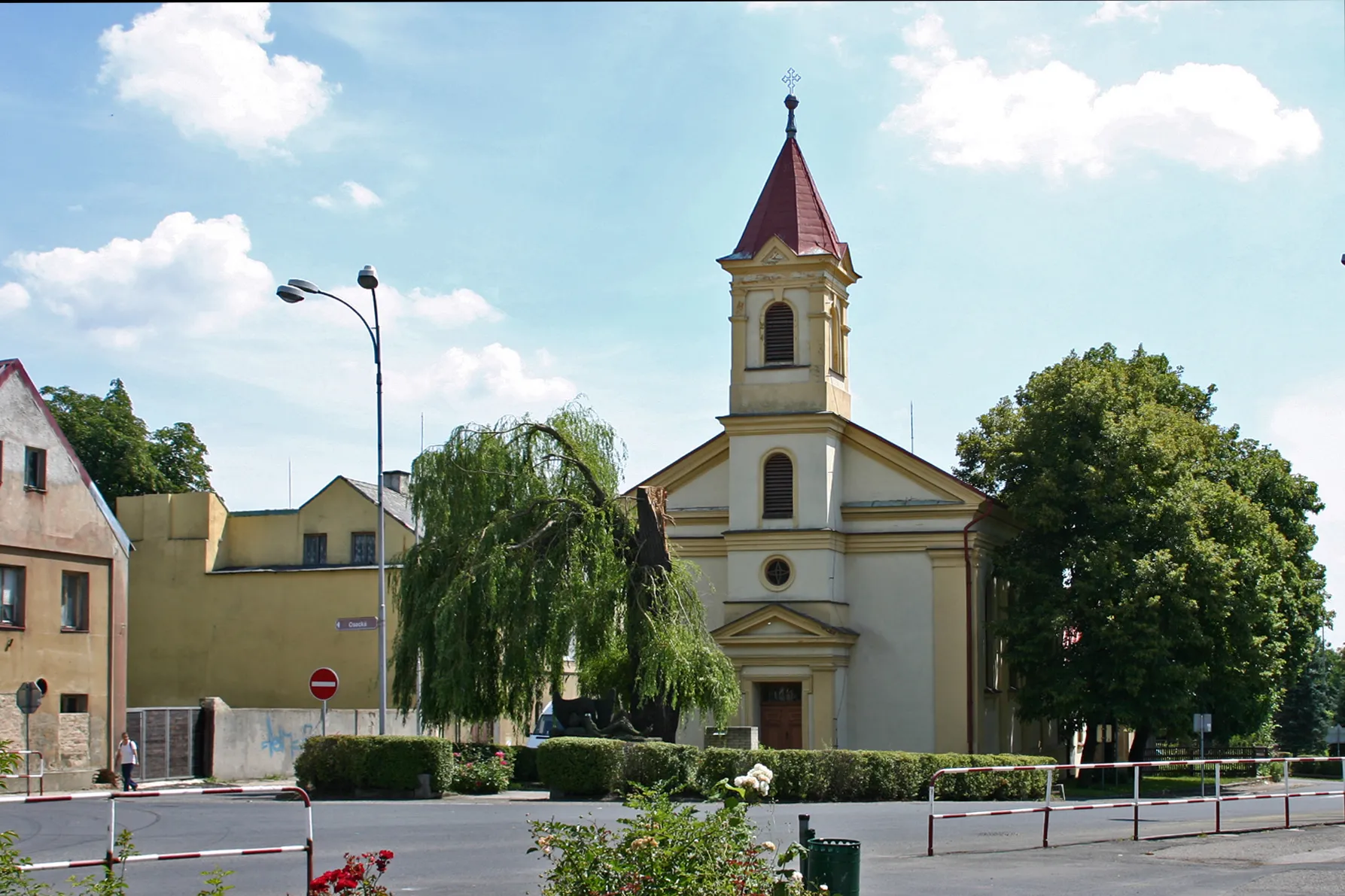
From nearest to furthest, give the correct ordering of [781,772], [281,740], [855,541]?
[781,772]
[281,740]
[855,541]

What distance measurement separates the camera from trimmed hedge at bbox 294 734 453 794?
87.8 feet

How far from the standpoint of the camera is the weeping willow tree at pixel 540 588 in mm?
30047

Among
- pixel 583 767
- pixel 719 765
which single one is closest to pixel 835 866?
pixel 583 767

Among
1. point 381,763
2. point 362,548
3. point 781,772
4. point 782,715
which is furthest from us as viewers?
point 362,548

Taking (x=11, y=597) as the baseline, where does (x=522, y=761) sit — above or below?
below

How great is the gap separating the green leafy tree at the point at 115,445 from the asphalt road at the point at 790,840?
1313 inches

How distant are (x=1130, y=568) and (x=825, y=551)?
25.4 ft

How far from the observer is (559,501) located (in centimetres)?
3153

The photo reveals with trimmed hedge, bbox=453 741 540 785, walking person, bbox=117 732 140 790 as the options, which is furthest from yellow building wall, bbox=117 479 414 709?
trimmed hedge, bbox=453 741 540 785

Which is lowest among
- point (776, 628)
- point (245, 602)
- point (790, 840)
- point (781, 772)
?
point (781, 772)

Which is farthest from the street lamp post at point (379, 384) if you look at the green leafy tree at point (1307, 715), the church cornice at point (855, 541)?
the green leafy tree at point (1307, 715)

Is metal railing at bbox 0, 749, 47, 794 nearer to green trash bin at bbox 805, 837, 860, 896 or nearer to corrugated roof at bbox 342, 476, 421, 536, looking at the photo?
corrugated roof at bbox 342, 476, 421, 536

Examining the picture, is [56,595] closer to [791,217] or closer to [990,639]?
[791,217]

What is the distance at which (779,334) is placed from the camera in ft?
135
